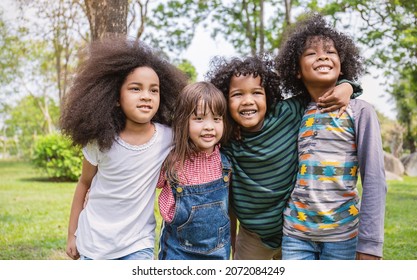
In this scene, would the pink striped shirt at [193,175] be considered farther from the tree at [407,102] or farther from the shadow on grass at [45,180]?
the shadow on grass at [45,180]

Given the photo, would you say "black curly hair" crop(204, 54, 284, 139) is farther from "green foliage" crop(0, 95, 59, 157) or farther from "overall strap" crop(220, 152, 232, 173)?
"green foliage" crop(0, 95, 59, 157)

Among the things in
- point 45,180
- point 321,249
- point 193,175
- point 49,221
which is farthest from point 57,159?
point 321,249

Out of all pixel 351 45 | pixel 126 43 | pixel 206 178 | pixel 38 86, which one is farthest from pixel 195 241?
pixel 38 86

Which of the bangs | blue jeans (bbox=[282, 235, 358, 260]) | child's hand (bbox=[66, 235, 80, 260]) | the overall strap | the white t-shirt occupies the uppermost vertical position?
the bangs

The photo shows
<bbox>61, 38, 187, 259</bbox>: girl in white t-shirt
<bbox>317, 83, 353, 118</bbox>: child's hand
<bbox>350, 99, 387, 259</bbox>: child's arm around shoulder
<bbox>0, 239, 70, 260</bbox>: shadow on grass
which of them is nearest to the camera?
<bbox>350, 99, 387, 259</bbox>: child's arm around shoulder

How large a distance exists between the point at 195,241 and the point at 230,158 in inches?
15.7

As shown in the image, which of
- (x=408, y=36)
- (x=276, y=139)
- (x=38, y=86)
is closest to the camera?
(x=276, y=139)

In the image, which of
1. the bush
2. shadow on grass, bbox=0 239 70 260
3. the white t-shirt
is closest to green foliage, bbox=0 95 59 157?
the bush

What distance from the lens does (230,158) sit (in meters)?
2.14

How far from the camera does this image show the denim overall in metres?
1.99

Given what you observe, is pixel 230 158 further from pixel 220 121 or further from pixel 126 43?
pixel 126 43

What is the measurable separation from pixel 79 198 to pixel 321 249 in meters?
1.10

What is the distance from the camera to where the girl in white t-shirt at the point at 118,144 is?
2.06 metres

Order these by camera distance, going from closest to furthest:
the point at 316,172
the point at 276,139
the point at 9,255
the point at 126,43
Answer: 1. the point at 316,172
2. the point at 276,139
3. the point at 126,43
4. the point at 9,255
